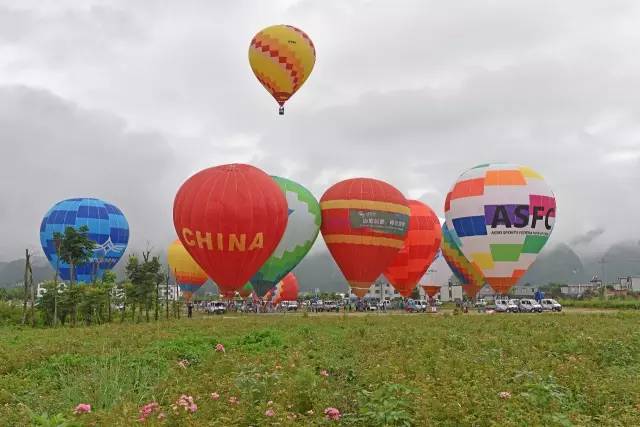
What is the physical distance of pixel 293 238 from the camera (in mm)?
50125

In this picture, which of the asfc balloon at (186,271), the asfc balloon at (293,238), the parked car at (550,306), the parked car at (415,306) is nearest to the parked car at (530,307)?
the parked car at (550,306)

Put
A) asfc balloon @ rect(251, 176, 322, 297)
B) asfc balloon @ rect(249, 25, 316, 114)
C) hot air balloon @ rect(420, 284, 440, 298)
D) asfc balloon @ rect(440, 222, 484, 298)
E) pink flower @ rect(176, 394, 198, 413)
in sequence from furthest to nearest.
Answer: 1. hot air balloon @ rect(420, 284, 440, 298)
2. asfc balloon @ rect(440, 222, 484, 298)
3. asfc balloon @ rect(249, 25, 316, 114)
4. asfc balloon @ rect(251, 176, 322, 297)
5. pink flower @ rect(176, 394, 198, 413)

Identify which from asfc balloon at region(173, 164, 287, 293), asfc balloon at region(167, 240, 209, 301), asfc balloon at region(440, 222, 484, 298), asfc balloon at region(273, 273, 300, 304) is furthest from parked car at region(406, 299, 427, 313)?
asfc balloon at region(173, 164, 287, 293)

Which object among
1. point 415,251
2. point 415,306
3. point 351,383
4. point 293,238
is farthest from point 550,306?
point 351,383

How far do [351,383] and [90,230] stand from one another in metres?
55.6

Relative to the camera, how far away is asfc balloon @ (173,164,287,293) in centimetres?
3750

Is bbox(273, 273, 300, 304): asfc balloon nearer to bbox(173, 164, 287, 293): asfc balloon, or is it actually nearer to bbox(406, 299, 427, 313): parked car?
bbox(406, 299, 427, 313): parked car

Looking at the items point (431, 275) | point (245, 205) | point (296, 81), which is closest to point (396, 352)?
point (245, 205)

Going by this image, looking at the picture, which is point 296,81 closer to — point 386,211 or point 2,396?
point 386,211

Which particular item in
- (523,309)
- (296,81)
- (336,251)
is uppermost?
(296,81)

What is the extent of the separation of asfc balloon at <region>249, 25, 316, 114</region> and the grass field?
3466 cm

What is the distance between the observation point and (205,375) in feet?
40.8

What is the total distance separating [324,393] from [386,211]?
41659 mm

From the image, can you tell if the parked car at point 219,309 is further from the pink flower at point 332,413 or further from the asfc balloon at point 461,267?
the pink flower at point 332,413
